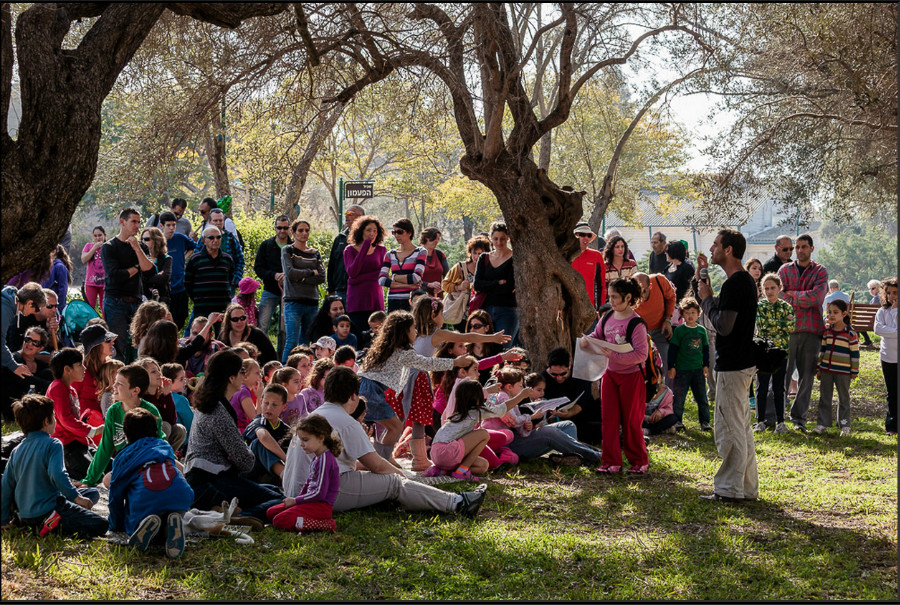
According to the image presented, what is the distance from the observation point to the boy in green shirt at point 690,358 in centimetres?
1070

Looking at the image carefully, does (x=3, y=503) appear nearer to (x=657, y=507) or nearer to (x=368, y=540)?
(x=368, y=540)

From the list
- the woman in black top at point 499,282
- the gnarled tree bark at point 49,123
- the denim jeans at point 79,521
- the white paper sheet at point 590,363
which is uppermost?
the gnarled tree bark at point 49,123

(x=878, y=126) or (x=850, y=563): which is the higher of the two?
(x=878, y=126)

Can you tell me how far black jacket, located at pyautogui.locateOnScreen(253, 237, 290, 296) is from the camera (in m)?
11.9

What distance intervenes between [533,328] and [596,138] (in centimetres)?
2475

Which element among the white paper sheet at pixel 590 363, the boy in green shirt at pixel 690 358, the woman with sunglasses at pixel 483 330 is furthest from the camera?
the boy in green shirt at pixel 690 358

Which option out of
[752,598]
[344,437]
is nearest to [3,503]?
[344,437]

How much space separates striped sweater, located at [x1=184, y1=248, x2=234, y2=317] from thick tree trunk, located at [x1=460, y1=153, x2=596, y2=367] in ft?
10.7

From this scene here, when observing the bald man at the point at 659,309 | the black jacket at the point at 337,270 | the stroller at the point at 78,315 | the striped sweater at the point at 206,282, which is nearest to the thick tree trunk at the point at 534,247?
the bald man at the point at 659,309

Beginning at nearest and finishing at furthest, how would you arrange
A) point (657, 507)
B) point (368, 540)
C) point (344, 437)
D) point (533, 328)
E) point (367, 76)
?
point (368, 540), point (344, 437), point (657, 507), point (367, 76), point (533, 328)

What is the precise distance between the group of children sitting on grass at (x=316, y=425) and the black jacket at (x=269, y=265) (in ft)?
7.81

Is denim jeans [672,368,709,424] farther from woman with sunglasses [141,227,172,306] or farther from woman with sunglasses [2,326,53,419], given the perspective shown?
woman with sunglasses [2,326,53,419]

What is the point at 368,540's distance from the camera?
6.02 meters

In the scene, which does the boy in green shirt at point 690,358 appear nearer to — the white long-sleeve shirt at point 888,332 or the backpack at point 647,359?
the backpack at point 647,359
